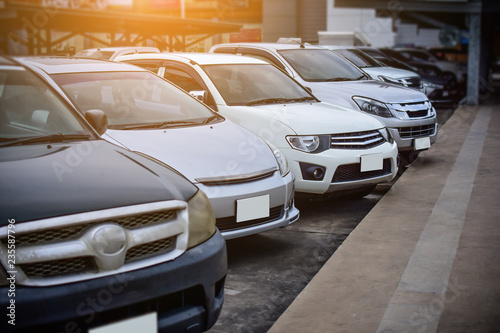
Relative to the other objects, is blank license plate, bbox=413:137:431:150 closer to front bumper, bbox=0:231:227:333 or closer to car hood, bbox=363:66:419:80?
car hood, bbox=363:66:419:80

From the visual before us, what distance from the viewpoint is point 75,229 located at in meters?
2.60

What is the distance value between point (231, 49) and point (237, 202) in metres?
4.90

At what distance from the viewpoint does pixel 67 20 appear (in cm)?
2141

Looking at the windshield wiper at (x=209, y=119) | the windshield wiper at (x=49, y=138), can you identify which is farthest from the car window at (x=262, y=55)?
the windshield wiper at (x=49, y=138)

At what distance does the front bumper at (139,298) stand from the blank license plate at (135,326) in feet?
0.08

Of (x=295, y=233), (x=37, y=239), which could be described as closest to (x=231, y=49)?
(x=295, y=233)

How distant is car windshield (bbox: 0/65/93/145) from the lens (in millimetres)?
3697

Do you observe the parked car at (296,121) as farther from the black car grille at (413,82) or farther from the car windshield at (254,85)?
the black car grille at (413,82)

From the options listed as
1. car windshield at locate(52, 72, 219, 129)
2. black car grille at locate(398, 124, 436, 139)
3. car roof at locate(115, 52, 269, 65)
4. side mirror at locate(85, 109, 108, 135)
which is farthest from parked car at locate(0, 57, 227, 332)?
black car grille at locate(398, 124, 436, 139)

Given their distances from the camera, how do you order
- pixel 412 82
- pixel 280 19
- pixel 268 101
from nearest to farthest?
pixel 268 101
pixel 412 82
pixel 280 19

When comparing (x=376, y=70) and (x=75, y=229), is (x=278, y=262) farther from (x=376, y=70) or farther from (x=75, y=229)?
(x=376, y=70)

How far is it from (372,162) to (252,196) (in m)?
2.09

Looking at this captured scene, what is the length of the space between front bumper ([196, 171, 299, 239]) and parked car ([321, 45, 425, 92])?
22.9 ft

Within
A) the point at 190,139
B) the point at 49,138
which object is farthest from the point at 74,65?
the point at 49,138
